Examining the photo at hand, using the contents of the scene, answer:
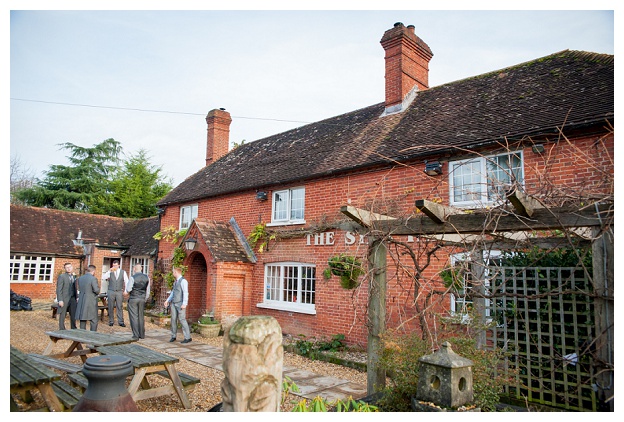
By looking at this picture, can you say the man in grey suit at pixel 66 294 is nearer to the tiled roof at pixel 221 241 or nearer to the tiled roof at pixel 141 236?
the tiled roof at pixel 221 241

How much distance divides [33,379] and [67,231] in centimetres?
2330

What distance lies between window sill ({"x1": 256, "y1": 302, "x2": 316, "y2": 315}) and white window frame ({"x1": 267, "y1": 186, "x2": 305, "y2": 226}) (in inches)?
99.3

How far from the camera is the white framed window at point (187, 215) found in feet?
56.6

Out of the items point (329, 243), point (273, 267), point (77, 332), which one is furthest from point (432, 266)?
point (77, 332)

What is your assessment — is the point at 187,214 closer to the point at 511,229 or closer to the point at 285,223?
the point at 285,223

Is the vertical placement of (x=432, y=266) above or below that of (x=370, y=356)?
above

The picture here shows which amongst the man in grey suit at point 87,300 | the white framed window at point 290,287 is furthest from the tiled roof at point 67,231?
the white framed window at point 290,287

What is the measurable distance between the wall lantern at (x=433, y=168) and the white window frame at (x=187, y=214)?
34.7ft

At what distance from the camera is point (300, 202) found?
12.7 meters

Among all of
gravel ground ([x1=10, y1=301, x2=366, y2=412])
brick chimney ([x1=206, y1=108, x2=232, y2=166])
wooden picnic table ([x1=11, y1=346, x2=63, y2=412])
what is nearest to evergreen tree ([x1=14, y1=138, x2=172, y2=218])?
brick chimney ([x1=206, y1=108, x2=232, y2=166])

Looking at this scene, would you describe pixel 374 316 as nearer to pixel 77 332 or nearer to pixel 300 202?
pixel 77 332

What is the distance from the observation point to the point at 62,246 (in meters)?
23.5

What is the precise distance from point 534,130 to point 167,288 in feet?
47.6

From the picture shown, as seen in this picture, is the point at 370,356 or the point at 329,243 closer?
the point at 370,356
